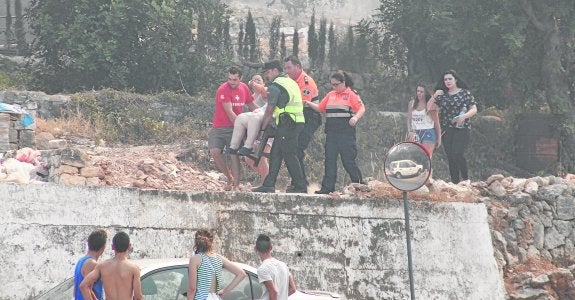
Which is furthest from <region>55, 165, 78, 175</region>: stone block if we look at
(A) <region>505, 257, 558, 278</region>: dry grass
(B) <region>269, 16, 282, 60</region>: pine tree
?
(B) <region>269, 16, 282, 60</region>: pine tree

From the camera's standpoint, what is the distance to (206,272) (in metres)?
9.47

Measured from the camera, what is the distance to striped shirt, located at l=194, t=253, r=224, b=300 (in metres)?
9.41

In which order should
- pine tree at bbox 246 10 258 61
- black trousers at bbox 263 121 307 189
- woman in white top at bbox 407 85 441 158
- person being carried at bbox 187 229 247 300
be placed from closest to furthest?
person being carried at bbox 187 229 247 300 < black trousers at bbox 263 121 307 189 < woman in white top at bbox 407 85 441 158 < pine tree at bbox 246 10 258 61

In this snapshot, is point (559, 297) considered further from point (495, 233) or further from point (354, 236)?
point (354, 236)

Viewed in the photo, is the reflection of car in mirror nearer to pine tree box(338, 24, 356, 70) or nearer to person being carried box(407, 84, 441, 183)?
person being carried box(407, 84, 441, 183)

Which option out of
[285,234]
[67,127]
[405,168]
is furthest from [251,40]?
[405,168]

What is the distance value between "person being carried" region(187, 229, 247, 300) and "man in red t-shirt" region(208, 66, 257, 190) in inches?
184

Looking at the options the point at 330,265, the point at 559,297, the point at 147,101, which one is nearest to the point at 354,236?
the point at 330,265

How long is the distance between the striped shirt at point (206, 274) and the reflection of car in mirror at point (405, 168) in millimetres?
2798

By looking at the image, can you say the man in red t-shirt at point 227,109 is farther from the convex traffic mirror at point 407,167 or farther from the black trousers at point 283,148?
the convex traffic mirror at point 407,167

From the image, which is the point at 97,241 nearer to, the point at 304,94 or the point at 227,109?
the point at 227,109

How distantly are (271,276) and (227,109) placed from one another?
4699mm

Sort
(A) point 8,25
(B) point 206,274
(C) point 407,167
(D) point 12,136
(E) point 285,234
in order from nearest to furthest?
(B) point 206,274, (C) point 407,167, (E) point 285,234, (D) point 12,136, (A) point 8,25

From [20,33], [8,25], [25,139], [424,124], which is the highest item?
[8,25]
